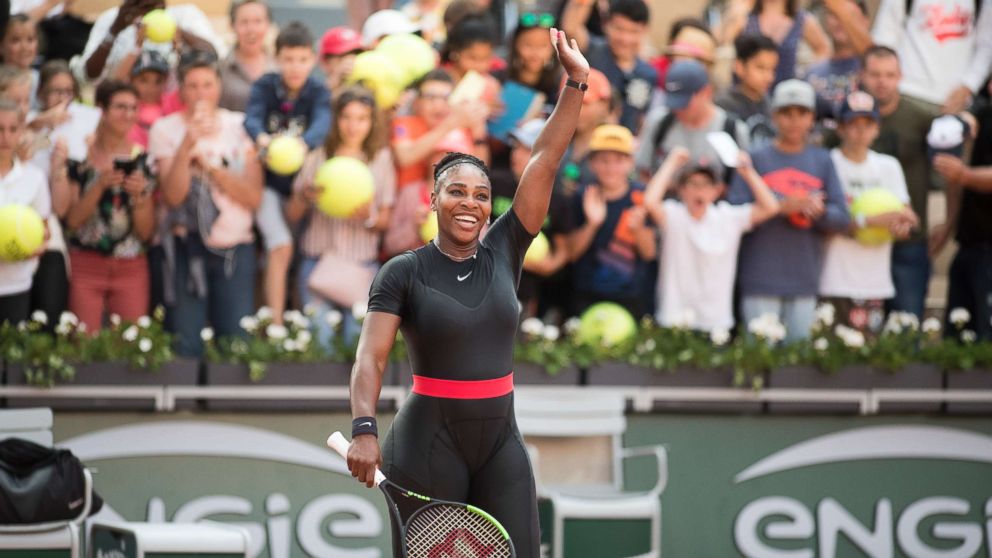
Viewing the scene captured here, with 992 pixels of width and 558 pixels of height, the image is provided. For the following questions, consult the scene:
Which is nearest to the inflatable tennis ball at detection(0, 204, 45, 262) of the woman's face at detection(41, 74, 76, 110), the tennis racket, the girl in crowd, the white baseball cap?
the girl in crowd

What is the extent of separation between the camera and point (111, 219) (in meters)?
8.45

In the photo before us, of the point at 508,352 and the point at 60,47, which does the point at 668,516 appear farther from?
the point at 60,47

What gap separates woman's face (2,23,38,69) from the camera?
8.94 m

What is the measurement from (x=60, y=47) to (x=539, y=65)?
2842mm

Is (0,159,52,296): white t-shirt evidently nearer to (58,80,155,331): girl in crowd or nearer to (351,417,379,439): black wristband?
(58,80,155,331): girl in crowd

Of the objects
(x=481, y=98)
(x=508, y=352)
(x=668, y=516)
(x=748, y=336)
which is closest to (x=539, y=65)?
(x=481, y=98)

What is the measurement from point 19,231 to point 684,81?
3.75 m

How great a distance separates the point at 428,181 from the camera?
885cm

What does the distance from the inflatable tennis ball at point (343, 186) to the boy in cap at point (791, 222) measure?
7.01ft

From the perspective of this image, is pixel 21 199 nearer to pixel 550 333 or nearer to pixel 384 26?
pixel 384 26

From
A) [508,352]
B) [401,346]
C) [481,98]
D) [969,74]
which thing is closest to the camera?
[508,352]

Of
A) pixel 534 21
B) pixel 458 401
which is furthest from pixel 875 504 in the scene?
pixel 458 401

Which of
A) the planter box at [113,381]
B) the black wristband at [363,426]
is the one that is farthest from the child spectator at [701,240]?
the black wristband at [363,426]

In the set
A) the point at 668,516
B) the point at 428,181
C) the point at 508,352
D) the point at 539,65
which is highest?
the point at 539,65
